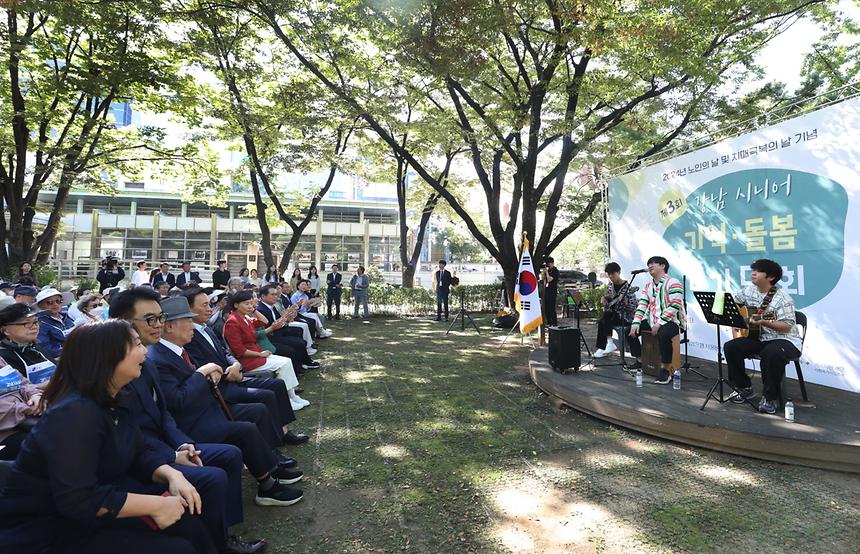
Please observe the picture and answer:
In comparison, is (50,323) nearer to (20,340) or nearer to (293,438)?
(20,340)

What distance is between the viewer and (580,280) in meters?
22.2

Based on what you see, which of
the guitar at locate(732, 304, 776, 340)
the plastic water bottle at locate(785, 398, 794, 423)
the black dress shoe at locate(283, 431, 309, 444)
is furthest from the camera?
the guitar at locate(732, 304, 776, 340)

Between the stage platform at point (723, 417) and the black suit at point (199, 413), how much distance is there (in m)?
3.38

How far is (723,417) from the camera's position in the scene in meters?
3.97

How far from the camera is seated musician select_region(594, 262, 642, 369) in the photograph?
20.4 ft

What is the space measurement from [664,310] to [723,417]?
1642 millimetres

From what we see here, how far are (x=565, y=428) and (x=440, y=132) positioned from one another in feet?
28.4

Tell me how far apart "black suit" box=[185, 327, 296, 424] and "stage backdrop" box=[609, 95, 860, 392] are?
620 cm

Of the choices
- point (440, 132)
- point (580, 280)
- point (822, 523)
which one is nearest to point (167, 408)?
point (822, 523)

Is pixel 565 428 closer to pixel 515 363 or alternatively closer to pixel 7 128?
pixel 515 363

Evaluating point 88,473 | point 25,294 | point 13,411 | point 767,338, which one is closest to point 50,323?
A: point 25,294

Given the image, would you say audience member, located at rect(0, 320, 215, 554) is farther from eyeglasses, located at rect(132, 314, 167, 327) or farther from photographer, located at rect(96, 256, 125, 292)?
photographer, located at rect(96, 256, 125, 292)

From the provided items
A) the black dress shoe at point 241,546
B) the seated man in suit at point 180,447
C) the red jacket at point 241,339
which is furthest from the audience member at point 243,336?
the black dress shoe at point 241,546

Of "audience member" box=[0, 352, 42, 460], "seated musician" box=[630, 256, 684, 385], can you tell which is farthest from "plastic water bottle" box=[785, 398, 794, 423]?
"audience member" box=[0, 352, 42, 460]
